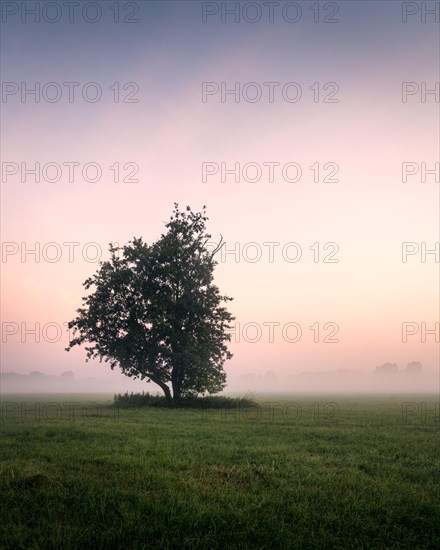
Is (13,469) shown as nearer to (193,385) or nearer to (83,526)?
(83,526)

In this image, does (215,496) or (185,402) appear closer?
(215,496)

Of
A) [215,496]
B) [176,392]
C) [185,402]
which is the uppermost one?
[215,496]

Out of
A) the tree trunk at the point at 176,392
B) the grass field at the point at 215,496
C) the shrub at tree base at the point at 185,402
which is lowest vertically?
the shrub at tree base at the point at 185,402

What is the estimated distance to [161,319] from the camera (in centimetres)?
3631

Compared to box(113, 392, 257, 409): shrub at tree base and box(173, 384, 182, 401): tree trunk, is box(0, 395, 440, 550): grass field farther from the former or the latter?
box(173, 384, 182, 401): tree trunk

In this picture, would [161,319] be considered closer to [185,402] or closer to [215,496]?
[185,402]

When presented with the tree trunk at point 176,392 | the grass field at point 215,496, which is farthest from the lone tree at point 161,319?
the grass field at point 215,496

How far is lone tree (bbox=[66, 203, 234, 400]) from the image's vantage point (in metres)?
37.1

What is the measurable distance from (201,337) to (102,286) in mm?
10766

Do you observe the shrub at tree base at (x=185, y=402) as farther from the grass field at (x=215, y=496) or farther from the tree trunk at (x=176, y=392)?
the grass field at (x=215, y=496)

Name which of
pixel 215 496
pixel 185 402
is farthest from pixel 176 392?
pixel 215 496

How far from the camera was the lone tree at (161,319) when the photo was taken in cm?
3706

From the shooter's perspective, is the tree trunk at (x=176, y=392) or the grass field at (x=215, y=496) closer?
the grass field at (x=215, y=496)

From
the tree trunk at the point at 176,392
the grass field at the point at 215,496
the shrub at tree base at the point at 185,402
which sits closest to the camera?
the grass field at the point at 215,496
